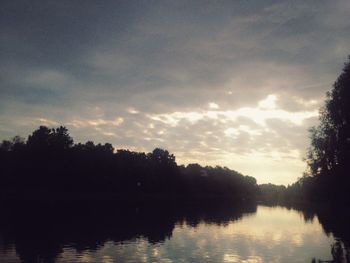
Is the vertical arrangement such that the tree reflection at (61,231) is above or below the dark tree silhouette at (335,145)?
below

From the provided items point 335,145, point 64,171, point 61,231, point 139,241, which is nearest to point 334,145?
point 335,145

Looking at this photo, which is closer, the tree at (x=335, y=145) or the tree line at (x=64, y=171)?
the tree at (x=335, y=145)

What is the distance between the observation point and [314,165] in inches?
2630

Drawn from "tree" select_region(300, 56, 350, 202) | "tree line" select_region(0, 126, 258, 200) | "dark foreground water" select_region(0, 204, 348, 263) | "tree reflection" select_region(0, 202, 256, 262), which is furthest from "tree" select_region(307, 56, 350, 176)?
"tree line" select_region(0, 126, 258, 200)

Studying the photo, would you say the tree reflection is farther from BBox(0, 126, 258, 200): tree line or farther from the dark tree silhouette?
BBox(0, 126, 258, 200): tree line

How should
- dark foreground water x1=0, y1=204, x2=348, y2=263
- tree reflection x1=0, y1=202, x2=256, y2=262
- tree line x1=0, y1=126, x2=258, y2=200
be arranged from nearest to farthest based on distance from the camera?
1. dark foreground water x1=0, y1=204, x2=348, y2=263
2. tree reflection x1=0, y1=202, x2=256, y2=262
3. tree line x1=0, y1=126, x2=258, y2=200

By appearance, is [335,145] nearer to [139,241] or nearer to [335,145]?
[335,145]

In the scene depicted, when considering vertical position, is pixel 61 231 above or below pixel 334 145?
below

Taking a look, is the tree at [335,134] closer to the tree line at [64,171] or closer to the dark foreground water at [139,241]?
the dark foreground water at [139,241]

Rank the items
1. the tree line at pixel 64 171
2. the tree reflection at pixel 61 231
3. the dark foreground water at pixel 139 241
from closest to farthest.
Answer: the dark foreground water at pixel 139 241
the tree reflection at pixel 61 231
the tree line at pixel 64 171

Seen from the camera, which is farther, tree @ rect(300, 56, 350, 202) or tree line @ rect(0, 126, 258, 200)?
tree line @ rect(0, 126, 258, 200)

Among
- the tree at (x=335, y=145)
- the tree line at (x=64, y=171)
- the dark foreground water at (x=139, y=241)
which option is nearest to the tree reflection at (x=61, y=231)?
the dark foreground water at (x=139, y=241)

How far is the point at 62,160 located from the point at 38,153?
1086 centimetres

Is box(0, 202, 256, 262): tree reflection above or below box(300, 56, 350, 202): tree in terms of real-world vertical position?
below
